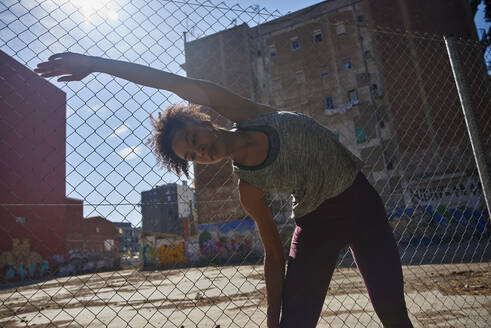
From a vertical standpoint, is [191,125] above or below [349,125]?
below

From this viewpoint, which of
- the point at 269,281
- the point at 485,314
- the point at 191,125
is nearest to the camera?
the point at 191,125

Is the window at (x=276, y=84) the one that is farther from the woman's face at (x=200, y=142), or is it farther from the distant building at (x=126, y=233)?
the woman's face at (x=200, y=142)

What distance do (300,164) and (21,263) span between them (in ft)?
73.0

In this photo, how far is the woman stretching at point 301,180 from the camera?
1647 mm

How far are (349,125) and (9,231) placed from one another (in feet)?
74.8

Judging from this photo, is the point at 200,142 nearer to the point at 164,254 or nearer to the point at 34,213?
the point at 34,213

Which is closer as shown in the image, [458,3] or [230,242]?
[230,242]

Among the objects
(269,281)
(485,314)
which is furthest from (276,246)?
(485,314)

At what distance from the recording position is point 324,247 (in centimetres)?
171

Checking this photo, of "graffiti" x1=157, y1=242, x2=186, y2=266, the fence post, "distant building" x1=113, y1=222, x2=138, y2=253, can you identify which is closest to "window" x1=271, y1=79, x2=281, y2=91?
"graffiti" x1=157, y1=242, x2=186, y2=266

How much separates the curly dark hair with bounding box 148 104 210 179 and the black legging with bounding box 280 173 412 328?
0.77 metres

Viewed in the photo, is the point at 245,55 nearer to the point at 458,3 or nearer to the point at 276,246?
the point at 458,3

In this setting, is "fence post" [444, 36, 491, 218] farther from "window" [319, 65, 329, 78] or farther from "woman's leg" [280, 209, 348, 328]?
"window" [319, 65, 329, 78]

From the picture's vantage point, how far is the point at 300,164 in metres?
1.67
